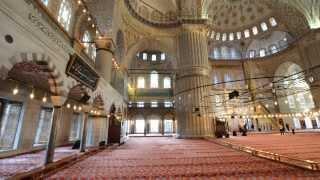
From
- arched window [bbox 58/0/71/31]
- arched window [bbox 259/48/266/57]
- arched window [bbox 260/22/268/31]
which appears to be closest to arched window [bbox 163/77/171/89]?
arched window [bbox 259/48/266/57]

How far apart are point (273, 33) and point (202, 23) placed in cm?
1291

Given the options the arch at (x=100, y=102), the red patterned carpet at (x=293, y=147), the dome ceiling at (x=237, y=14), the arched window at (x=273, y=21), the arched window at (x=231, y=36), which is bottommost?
the red patterned carpet at (x=293, y=147)

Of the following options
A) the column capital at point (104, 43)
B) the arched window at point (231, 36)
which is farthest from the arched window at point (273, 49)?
the column capital at point (104, 43)

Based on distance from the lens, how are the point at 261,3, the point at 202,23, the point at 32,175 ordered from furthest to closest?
the point at 261,3 < the point at 202,23 < the point at 32,175

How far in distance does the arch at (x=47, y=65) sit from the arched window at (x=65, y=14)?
4.86 metres

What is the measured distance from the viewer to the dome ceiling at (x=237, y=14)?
70.6 ft

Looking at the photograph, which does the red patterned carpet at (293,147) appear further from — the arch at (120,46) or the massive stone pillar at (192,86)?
the arch at (120,46)

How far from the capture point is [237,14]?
23.3 metres

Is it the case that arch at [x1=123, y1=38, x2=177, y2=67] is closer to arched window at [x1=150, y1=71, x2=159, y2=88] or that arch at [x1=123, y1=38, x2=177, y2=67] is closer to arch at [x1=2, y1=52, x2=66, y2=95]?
arched window at [x1=150, y1=71, x2=159, y2=88]

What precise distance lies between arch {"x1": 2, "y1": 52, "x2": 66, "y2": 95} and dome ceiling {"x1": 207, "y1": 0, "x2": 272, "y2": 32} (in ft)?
66.1

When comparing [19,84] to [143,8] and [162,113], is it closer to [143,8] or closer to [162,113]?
[143,8]

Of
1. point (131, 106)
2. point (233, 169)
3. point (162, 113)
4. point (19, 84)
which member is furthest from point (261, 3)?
point (19, 84)

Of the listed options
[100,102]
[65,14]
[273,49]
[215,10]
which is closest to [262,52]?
[273,49]

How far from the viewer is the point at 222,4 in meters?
21.4
